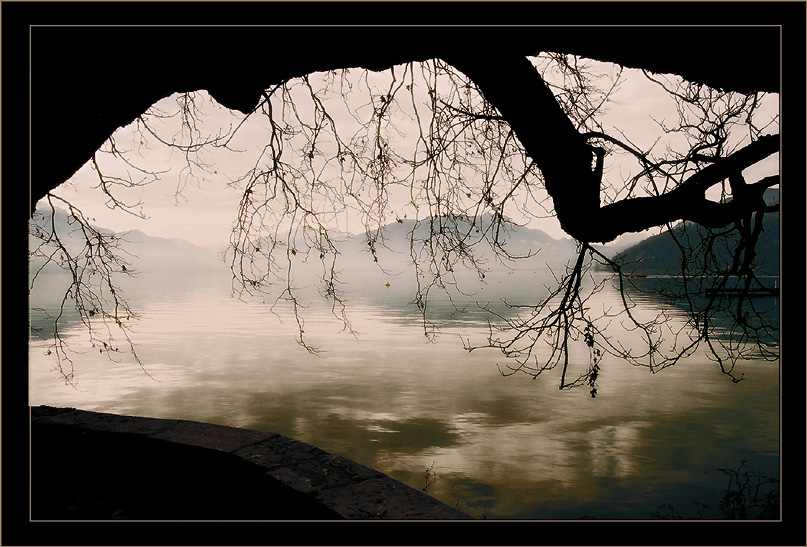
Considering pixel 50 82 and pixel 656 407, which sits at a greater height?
pixel 50 82

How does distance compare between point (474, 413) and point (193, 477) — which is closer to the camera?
point (193, 477)

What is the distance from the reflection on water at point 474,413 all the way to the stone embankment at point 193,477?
2205 millimetres

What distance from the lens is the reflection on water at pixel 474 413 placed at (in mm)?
9234

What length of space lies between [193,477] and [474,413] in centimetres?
1124

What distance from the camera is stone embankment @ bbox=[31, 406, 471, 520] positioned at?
3.12 metres

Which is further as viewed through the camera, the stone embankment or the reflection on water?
the reflection on water

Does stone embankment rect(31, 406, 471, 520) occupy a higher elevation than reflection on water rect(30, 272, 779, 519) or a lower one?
higher

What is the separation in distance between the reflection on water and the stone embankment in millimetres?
2205

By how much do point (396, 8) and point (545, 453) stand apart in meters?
10.3

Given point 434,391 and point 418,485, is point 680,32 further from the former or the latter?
point 434,391

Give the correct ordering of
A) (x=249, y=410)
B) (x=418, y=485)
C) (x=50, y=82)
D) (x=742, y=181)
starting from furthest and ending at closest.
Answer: (x=249, y=410) < (x=418, y=485) < (x=742, y=181) < (x=50, y=82)

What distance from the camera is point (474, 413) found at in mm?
14281

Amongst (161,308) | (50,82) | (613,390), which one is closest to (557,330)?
(50,82)

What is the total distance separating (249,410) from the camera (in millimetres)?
14273
